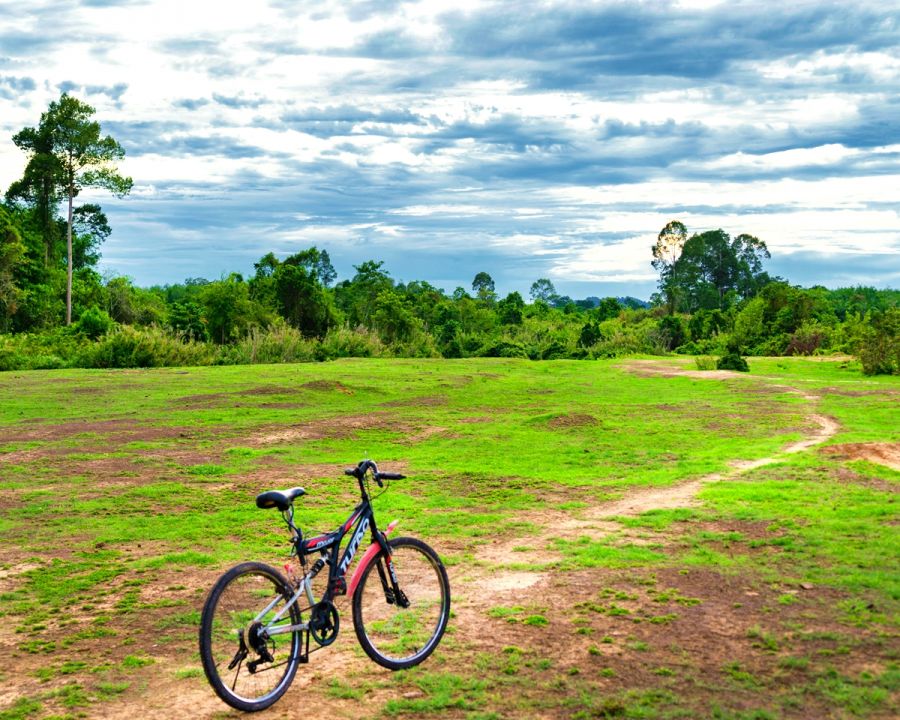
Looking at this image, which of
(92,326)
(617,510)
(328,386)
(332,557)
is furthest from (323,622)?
(92,326)

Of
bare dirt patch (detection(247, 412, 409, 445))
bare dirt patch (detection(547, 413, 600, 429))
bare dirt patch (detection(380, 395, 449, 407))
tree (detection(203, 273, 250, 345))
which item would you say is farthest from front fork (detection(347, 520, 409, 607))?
tree (detection(203, 273, 250, 345))

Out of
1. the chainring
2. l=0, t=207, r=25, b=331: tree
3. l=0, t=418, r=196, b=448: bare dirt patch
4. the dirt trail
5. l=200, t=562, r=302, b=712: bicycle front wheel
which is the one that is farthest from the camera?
l=0, t=207, r=25, b=331: tree

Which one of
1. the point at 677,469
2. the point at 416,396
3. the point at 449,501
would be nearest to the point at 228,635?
the point at 449,501

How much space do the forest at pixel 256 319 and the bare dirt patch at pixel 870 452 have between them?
63.6 ft

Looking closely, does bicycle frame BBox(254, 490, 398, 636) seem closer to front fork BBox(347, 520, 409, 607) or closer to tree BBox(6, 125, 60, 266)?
front fork BBox(347, 520, 409, 607)

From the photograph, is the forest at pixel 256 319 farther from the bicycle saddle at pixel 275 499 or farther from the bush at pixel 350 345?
the bicycle saddle at pixel 275 499

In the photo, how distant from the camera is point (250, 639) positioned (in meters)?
4.69

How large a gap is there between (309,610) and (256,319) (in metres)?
40.2

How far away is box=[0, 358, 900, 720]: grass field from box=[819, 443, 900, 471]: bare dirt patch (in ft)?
0.16

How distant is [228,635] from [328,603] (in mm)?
576

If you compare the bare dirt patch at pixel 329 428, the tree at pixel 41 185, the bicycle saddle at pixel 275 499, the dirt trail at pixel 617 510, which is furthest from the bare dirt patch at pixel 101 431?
the tree at pixel 41 185

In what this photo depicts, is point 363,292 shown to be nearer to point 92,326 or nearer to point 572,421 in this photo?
point 92,326

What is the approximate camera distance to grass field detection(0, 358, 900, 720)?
514cm

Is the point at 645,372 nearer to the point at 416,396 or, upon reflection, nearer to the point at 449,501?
the point at 416,396
